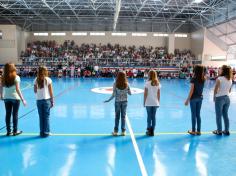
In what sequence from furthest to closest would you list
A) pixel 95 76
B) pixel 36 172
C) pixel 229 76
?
pixel 95 76, pixel 229 76, pixel 36 172

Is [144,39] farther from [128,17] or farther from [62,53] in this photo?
[62,53]

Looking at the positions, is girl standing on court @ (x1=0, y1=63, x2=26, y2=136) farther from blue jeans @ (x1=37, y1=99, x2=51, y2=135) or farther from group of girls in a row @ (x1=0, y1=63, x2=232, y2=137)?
blue jeans @ (x1=37, y1=99, x2=51, y2=135)

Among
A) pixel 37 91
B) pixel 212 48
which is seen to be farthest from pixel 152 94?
pixel 212 48

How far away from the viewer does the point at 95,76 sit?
29.0 metres

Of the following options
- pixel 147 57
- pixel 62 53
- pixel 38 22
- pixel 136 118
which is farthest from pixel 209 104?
pixel 38 22

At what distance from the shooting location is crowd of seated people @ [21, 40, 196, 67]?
31312 millimetres

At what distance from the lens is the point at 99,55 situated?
3284cm

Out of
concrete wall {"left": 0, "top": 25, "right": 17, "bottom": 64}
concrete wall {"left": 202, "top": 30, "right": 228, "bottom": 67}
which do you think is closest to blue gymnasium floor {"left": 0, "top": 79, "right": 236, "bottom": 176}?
Answer: concrete wall {"left": 202, "top": 30, "right": 228, "bottom": 67}

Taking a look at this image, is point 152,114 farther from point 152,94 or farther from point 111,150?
point 111,150

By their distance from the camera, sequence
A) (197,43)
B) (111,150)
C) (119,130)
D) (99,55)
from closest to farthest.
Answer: (111,150) → (119,130) → (99,55) → (197,43)

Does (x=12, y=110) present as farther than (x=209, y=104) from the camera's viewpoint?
No

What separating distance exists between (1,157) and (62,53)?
1155 inches

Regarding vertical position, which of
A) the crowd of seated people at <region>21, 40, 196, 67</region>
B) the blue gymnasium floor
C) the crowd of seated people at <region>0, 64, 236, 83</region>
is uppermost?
the crowd of seated people at <region>21, 40, 196, 67</region>

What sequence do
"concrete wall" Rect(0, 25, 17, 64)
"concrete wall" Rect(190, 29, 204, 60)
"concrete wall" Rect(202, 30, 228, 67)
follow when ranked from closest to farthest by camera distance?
"concrete wall" Rect(202, 30, 228, 67), "concrete wall" Rect(190, 29, 204, 60), "concrete wall" Rect(0, 25, 17, 64)
